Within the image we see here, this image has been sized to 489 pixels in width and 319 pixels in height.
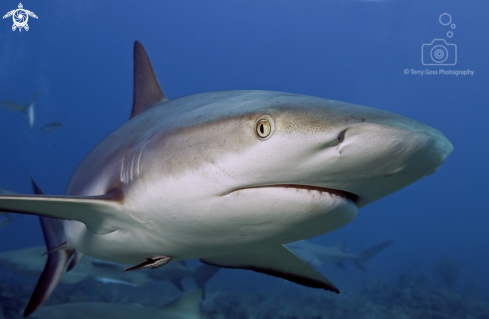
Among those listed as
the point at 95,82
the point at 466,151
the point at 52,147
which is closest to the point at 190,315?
the point at 95,82

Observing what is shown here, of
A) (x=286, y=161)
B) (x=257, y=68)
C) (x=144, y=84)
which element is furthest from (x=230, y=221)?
(x=257, y=68)

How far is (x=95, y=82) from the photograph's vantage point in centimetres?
8612

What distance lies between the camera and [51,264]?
336cm

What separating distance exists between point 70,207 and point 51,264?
1.95m

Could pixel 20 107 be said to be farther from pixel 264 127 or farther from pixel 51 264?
pixel 264 127

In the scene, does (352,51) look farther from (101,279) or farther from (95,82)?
(101,279)

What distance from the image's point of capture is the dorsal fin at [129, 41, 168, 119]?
3535mm

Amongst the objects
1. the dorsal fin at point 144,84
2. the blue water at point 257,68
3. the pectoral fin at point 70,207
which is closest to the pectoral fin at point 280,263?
the pectoral fin at point 70,207

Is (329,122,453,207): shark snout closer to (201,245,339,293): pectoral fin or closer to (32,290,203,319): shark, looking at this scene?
(201,245,339,293): pectoral fin

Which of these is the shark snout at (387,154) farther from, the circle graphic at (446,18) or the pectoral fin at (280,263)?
the circle graphic at (446,18)

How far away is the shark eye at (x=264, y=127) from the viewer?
1.32 meters

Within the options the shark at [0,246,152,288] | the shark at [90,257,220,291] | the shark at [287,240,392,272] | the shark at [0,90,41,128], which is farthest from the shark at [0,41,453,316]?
the shark at [287,240,392,272]

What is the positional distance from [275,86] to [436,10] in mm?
39083

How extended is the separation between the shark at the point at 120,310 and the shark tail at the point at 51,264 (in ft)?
3.04
